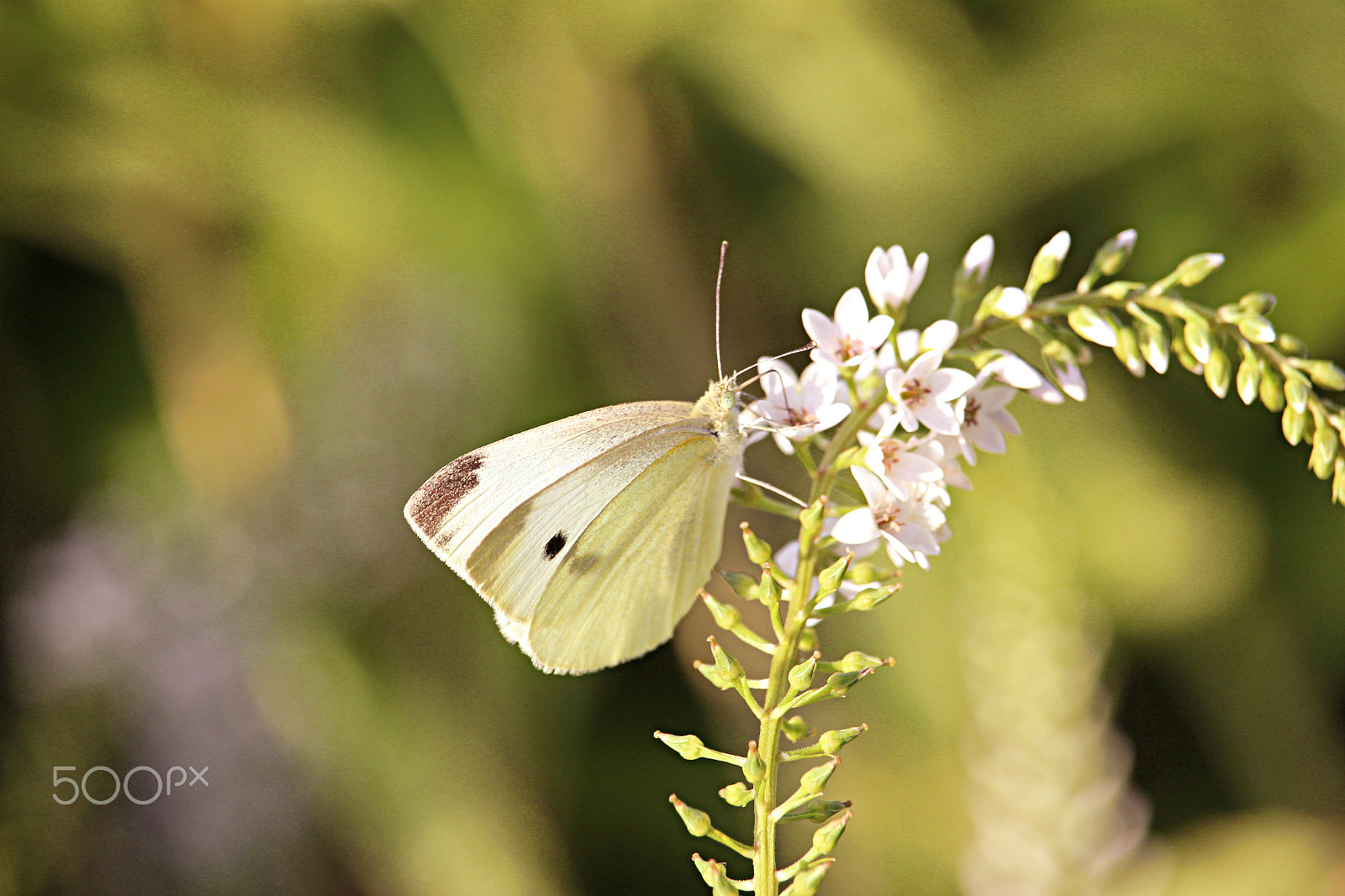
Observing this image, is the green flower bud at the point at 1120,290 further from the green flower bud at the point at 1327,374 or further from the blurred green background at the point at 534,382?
the blurred green background at the point at 534,382

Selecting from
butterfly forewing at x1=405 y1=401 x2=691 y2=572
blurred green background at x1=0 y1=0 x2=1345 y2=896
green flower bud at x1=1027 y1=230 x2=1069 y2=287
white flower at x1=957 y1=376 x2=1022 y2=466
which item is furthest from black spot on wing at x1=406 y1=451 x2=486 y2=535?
blurred green background at x1=0 y1=0 x2=1345 y2=896

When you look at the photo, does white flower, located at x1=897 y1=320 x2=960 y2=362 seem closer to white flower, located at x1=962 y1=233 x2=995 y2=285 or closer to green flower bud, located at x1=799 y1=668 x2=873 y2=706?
white flower, located at x1=962 y1=233 x2=995 y2=285

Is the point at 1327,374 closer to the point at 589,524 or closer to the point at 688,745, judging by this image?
the point at 688,745

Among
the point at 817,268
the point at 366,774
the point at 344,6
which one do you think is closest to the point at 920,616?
the point at 817,268

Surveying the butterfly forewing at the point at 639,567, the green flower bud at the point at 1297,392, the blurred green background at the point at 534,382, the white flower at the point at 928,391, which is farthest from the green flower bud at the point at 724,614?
the blurred green background at the point at 534,382

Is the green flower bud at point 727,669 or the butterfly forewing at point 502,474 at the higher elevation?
the butterfly forewing at point 502,474

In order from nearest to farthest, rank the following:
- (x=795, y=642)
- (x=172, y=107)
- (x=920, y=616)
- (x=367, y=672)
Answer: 1. (x=795, y=642)
2. (x=920, y=616)
3. (x=367, y=672)
4. (x=172, y=107)

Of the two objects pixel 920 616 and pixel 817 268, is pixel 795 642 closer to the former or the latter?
pixel 920 616
